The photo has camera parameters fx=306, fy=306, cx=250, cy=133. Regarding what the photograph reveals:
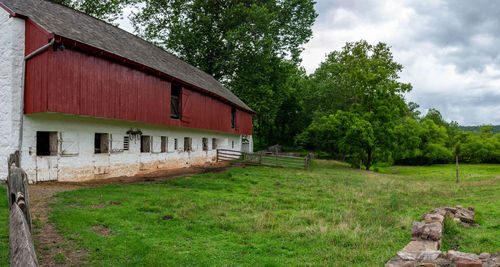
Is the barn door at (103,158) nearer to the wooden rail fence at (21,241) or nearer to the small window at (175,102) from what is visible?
the small window at (175,102)

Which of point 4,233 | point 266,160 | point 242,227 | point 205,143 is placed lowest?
point 242,227

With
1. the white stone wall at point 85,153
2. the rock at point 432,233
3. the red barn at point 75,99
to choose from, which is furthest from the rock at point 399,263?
the white stone wall at point 85,153

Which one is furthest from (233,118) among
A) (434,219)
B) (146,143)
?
(434,219)

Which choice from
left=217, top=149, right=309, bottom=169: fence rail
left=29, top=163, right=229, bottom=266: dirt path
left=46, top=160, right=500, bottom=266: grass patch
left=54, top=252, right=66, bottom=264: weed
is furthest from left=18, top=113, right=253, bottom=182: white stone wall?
left=217, top=149, right=309, bottom=169: fence rail

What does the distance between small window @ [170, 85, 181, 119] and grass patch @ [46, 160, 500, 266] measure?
27.4 ft

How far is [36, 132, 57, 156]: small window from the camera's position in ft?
41.9

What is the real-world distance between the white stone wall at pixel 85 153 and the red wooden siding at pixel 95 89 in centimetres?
84

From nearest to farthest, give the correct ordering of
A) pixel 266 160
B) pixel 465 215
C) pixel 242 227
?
pixel 242 227 → pixel 465 215 → pixel 266 160

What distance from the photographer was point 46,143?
44.9 feet

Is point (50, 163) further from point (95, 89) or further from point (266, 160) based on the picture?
point (266, 160)

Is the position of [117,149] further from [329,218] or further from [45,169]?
[329,218]

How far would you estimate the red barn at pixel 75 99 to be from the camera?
11805mm

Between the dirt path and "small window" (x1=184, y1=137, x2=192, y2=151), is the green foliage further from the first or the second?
the dirt path

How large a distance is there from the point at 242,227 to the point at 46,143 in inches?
430
